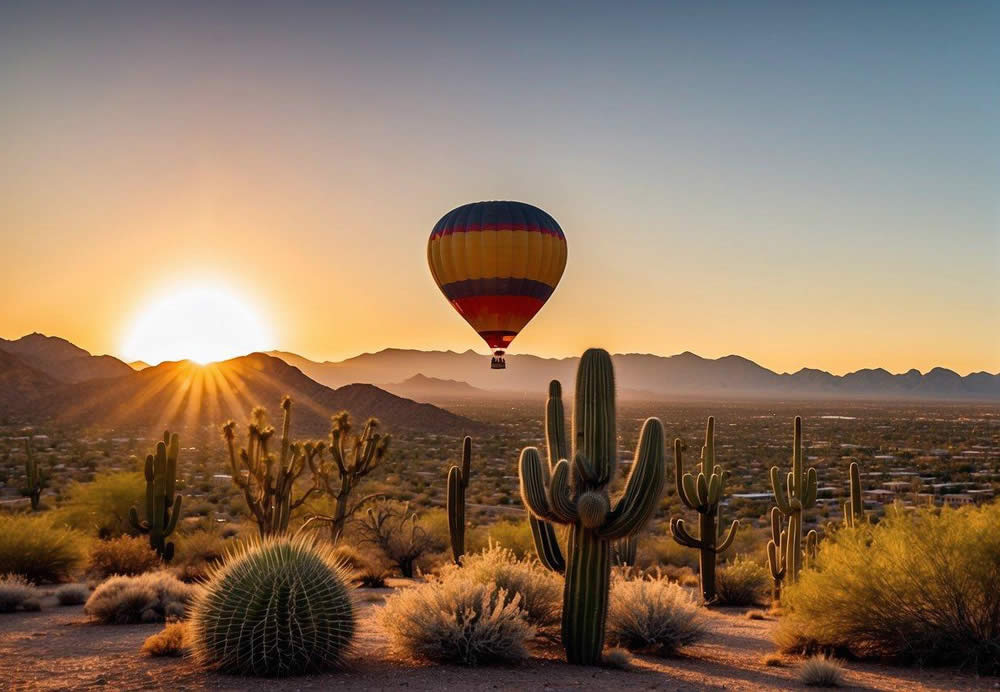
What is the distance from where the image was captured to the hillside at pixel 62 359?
504 ft

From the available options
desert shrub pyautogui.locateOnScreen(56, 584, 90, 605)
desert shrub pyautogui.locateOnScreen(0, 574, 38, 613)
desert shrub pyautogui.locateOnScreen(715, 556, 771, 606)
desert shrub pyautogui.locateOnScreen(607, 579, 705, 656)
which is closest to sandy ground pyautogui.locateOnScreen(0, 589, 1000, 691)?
desert shrub pyautogui.locateOnScreen(607, 579, 705, 656)

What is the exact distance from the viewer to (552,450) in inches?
501

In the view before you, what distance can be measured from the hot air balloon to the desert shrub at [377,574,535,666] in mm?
16666

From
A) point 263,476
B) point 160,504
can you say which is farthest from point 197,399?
point 263,476

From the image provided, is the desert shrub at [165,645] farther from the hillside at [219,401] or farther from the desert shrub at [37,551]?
the hillside at [219,401]

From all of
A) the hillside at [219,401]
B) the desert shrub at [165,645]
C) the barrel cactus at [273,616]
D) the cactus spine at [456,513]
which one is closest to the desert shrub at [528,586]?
the barrel cactus at [273,616]

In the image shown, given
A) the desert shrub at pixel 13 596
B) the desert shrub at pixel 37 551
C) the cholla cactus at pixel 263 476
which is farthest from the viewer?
the cholla cactus at pixel 263 476

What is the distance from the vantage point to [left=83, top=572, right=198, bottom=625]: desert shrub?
48.2 feet

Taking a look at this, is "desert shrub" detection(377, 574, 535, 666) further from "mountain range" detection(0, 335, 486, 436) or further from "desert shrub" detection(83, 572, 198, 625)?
"mountain range" detection(0, 335, 486, 436)

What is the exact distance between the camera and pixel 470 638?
11289 mm

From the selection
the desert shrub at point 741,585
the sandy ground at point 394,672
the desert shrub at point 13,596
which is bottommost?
the desert shrub at point 741,585

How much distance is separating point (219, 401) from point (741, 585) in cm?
10897

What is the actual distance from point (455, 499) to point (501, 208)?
10.4m

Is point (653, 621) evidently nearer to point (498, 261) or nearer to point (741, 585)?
point (741, 585)
